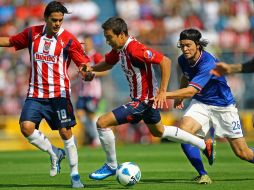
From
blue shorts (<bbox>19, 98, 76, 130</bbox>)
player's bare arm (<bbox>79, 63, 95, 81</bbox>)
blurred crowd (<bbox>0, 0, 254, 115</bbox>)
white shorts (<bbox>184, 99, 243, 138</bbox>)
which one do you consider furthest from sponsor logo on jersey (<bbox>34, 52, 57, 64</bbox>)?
blurred crowd (<bbox>0, 0, 254, 115</bbox>)

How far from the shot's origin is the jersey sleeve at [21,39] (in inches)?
415

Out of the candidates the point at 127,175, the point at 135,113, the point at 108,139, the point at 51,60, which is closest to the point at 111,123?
the point at 108,139

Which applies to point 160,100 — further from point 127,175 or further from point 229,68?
point 229,68

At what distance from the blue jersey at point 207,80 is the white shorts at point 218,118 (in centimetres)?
8

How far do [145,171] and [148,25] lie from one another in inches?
511

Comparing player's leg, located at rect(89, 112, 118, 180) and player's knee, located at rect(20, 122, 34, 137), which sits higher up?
player's knee, located at rect(20, 122, 34, 137)

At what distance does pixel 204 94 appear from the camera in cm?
1123

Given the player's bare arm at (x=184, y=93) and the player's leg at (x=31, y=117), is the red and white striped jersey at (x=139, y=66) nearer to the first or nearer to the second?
the player's bare arm at (x=184, y=93)

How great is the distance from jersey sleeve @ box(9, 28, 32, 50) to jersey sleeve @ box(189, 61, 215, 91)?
2.26 m

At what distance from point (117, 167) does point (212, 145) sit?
4.36 ft

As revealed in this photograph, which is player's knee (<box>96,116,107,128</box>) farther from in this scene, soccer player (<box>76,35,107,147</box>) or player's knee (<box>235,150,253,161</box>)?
soccer player (<box>76,35,107,147</box>)

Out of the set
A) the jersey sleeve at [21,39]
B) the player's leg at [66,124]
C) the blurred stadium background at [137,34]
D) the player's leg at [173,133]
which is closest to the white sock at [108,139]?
the player's leg at [66,124]

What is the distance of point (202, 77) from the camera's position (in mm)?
10586

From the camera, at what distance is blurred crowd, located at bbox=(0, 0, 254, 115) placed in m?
22.7
